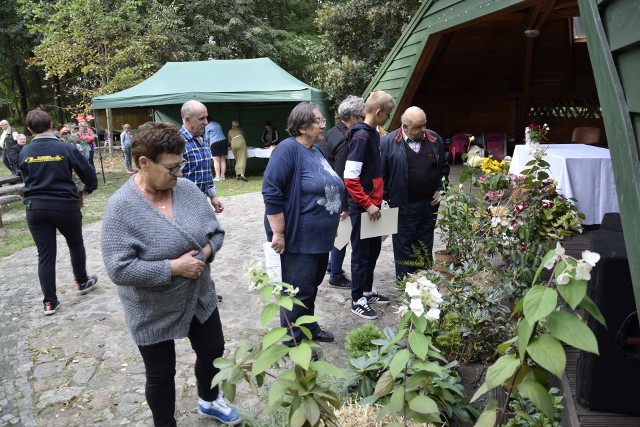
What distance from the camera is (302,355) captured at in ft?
5.41

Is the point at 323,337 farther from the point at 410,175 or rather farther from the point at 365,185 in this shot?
the point at 410,175

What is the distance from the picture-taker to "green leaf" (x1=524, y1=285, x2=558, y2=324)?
126cm

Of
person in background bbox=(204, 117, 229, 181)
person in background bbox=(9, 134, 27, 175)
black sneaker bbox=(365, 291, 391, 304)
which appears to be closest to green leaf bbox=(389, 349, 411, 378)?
black sneaker bbox=(365, 291, 391, 304)

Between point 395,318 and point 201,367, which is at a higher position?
point 201,367

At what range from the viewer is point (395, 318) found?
4238mm

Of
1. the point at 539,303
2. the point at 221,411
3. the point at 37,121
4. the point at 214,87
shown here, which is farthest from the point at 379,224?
the point at 214,87

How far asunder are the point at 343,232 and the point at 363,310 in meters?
0.69

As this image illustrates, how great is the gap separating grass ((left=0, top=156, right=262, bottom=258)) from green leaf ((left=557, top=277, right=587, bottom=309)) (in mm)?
7151

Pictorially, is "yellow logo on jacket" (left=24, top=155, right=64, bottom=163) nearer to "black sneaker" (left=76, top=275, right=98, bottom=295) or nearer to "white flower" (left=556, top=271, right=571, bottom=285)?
"black sneaker" (left=76, top=275, right=98, bottom=295)

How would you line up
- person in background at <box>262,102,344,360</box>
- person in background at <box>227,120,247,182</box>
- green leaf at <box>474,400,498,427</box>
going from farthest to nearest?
person in background at <box>227,120,247,182</box>, person in background at <box>262,102,344,360</box>, green leaf at <box>474,400,498,427</box>

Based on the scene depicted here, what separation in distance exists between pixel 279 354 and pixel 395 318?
270 cm

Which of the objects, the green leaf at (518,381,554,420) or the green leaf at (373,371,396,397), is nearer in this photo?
the green leaf at (518,381,554,420)

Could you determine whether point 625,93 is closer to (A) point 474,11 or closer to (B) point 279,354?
(B) point 279,354

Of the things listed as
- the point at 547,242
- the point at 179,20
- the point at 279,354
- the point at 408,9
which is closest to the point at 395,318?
the point at 547,242
